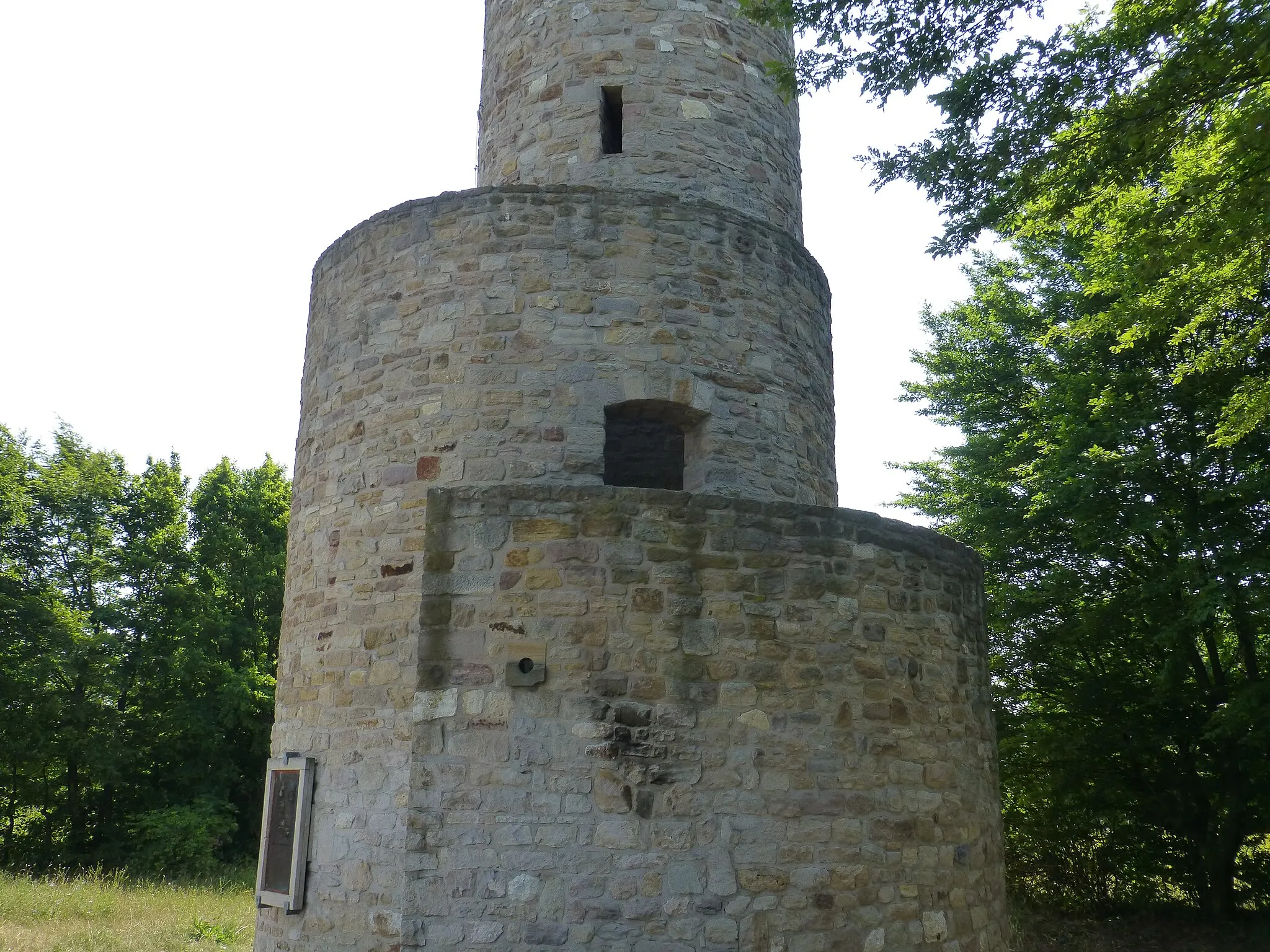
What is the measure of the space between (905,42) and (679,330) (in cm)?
259

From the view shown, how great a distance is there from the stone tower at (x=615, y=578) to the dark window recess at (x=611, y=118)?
4cm

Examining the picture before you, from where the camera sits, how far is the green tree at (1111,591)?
38.0 ft

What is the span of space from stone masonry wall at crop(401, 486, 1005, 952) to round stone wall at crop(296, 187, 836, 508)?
1.88m

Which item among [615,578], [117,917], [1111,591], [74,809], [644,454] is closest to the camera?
[615,578]

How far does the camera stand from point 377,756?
6645 mm

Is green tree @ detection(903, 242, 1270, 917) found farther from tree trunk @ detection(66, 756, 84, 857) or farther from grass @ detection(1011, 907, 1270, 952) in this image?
tree trunk @ detection(66, 756, 84, 857)

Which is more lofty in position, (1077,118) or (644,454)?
(1077,118)

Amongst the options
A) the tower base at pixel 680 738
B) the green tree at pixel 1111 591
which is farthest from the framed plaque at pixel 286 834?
the green tree at pixel 1111 591

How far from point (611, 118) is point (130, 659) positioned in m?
17.6

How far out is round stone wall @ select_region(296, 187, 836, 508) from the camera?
24.3 ft

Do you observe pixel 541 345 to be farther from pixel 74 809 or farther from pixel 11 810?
pixel 11 810

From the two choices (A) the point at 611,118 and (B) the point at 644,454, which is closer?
(B) the point at 644,454

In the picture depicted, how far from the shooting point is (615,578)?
5422 millimetres

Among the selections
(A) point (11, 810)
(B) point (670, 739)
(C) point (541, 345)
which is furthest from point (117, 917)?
(A) point (11, 810)
